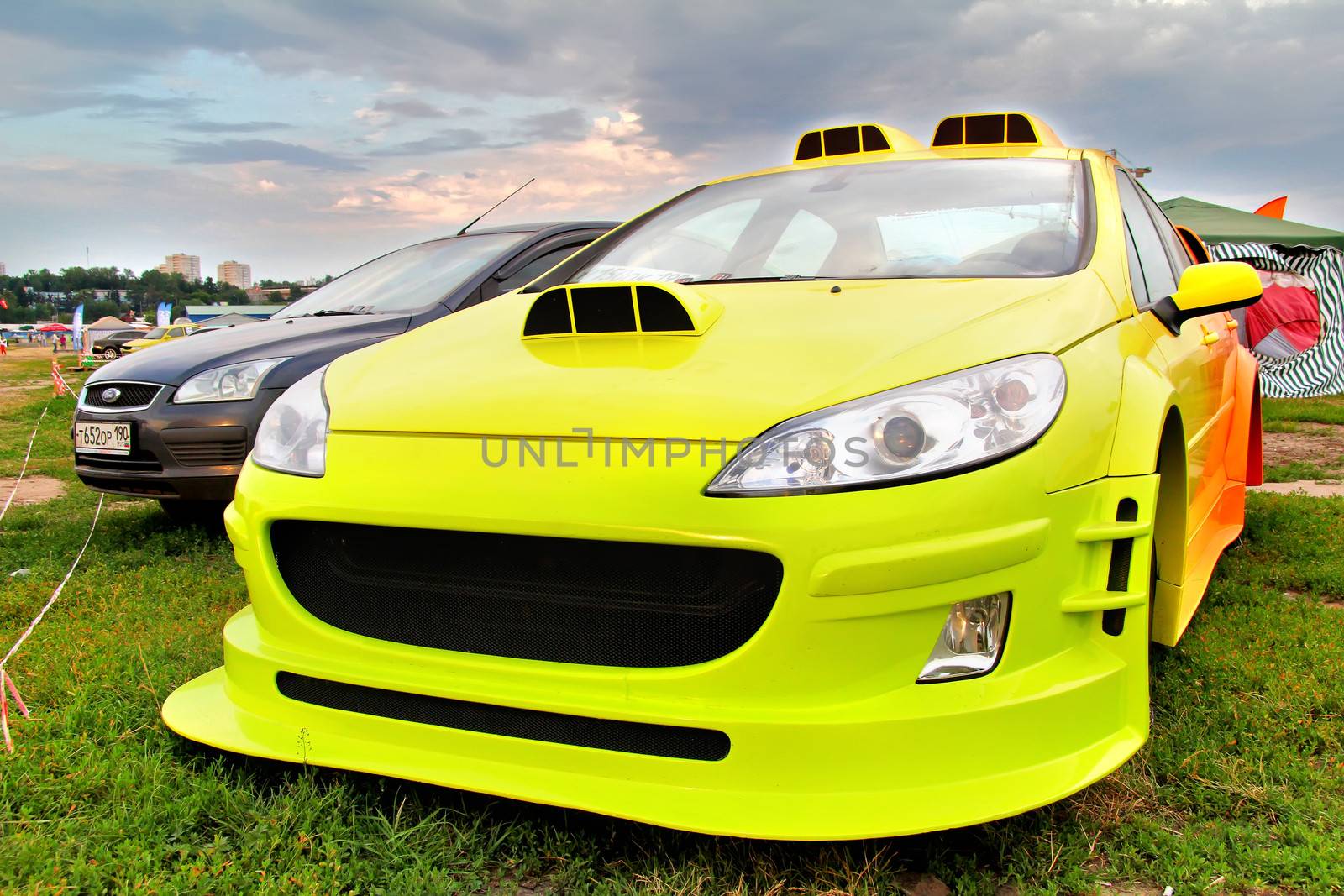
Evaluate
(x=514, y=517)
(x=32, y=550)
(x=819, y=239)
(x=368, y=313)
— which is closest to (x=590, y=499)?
(x=514, y=517)

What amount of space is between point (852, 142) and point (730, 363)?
5.80 ft

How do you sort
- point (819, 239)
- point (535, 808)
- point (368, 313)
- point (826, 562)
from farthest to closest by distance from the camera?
point (368, 313) < point (819, 239) < point (535, 808) < point (826, 562)

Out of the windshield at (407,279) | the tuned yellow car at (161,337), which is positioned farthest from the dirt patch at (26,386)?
the windshield at (407,279)

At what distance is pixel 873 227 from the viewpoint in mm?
2564

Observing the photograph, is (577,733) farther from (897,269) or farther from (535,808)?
(897,269)

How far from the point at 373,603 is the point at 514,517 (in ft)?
1.32

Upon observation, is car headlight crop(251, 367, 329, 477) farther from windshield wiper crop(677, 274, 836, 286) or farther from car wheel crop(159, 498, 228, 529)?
car wheel crop(159, 498, 228, 529)

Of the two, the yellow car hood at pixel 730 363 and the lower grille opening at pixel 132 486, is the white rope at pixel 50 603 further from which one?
the yellow car hood at pixel 730 363

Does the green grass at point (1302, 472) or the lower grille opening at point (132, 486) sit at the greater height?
the lower grille opening at point (132, 486)

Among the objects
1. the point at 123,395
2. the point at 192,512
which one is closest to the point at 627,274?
the point at 123,395

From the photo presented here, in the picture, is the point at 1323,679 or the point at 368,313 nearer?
the point at 1323,679

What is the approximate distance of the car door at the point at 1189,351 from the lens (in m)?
2.42

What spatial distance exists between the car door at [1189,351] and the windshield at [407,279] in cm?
315

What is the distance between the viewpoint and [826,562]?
60.8 inches
